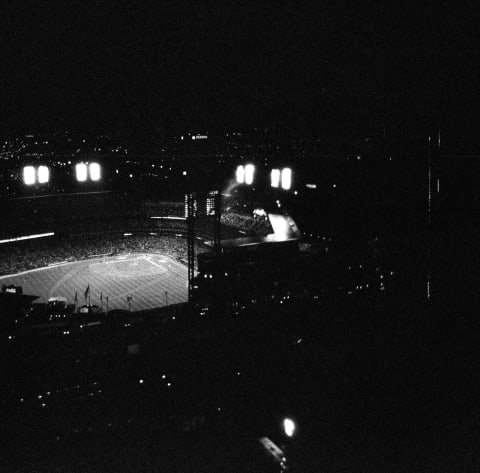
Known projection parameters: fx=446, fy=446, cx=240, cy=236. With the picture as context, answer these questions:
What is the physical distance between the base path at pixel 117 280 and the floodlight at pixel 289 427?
21.0ft

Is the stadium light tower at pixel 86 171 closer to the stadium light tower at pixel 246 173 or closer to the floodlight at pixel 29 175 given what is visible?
the floodlight at pixel 29 175

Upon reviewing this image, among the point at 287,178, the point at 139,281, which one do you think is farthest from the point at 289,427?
the point at 139,281

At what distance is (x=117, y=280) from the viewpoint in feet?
39.7

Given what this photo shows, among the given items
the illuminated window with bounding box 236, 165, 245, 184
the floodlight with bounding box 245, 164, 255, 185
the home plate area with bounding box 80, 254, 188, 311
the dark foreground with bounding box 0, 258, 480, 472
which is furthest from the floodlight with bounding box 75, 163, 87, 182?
the dark foreground with bounding box 0, 258, 480, 472

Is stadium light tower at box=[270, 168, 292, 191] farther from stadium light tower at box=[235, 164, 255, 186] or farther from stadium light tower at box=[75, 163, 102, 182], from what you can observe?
stadium light tower at box=[75, 163, 102, 182]

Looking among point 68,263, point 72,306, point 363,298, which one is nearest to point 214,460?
point 363,298

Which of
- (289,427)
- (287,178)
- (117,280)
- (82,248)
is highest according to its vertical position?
(287,178)

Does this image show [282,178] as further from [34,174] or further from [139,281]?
[139,281]

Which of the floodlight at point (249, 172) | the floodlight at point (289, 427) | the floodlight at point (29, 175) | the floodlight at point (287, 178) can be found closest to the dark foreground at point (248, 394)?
the floodlight at point (289, 427)

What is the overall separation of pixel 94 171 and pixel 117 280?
4.93 metres

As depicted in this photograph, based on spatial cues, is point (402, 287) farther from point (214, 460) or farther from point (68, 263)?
point (68, 263)

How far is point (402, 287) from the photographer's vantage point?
20.2 ft

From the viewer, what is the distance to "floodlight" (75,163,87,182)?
7691 millimetres

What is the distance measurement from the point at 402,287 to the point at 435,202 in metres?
1.31
